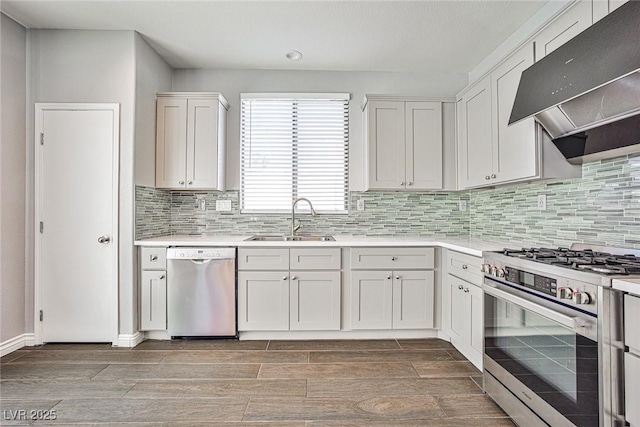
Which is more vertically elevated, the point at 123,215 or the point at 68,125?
the point at 68,125

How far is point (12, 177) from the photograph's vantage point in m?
2.67

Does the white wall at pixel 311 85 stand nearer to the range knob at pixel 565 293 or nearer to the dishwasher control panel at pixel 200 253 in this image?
the dishwasher control panel at pixel 200 253

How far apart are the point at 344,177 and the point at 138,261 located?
2.14 metres

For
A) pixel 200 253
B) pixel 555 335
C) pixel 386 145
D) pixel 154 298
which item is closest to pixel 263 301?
pixel 200 253

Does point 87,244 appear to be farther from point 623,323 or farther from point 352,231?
point 623,323

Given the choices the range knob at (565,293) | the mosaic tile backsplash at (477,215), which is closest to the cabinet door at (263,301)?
the mosaic tile backsplash at (477,215)

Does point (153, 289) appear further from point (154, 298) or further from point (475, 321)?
point (475, 321)

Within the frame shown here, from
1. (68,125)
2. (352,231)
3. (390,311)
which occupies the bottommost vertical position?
(390,311)

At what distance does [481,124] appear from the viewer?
279 cm

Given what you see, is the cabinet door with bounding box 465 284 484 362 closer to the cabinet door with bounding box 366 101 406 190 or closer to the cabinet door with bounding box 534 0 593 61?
the cabinet door with bounding box 366 101 406 190

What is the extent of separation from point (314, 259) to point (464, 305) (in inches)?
49.1

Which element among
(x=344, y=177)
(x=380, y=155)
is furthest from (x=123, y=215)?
(x=380, y=155)

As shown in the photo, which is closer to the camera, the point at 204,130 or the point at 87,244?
the point at 87,244

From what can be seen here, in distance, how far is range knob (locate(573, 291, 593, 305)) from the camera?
1293 mm
